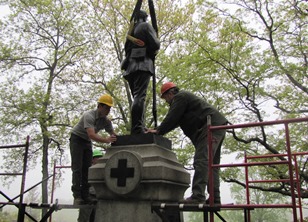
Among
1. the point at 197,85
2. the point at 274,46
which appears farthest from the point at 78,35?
the point at 274,46

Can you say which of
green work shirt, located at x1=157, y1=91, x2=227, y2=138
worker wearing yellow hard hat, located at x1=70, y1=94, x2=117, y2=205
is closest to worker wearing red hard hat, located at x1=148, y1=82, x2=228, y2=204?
green work shirt, located at x1=157, y1=91, x2=227, y2=138

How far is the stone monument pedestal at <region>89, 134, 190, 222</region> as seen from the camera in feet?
14.4

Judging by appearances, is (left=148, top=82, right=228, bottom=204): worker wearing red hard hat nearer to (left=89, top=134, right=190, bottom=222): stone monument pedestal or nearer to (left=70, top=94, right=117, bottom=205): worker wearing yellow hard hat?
(left=89, top=134, right=190, bottom=222): stone monument pedestal

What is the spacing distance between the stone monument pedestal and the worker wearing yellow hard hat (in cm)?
49

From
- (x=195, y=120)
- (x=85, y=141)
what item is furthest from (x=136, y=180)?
(x=85, y=141)

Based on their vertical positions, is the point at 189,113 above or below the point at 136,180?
above

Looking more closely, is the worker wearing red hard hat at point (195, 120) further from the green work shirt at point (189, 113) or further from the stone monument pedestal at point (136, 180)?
the stone monument pedestal at point (136, 180)

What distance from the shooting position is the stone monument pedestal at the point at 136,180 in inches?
173

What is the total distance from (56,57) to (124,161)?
53.1 feet

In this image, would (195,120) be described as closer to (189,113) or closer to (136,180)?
(189,113)

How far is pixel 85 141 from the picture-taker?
5.54m

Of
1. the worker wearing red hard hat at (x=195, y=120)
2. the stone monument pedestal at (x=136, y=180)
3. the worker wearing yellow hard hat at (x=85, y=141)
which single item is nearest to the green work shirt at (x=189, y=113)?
the worker wearing red hard hat at (x=195, y=120)

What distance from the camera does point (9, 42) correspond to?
19328mm

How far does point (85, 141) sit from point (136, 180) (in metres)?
1.53
